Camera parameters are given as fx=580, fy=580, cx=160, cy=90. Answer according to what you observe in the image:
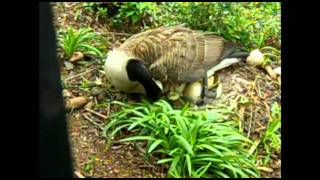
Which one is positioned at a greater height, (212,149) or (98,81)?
(98,81)

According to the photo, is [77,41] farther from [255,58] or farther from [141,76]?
[255,58]

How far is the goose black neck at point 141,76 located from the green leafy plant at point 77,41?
0.46 m

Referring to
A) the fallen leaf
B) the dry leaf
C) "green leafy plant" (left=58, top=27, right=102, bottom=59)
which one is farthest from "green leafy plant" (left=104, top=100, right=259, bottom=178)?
"green leafy plant" (left=58, top=27, right=102, bottom=59)

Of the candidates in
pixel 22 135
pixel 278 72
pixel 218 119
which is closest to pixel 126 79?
pixel 218 119

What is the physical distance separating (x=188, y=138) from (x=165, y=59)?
2.67 ft

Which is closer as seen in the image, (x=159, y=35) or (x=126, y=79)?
(x=126, y=79)

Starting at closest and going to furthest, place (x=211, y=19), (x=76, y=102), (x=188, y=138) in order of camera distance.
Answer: (x=188, y=138) < (x=76, y=102) < (x=211, y=19)

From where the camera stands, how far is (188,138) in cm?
327

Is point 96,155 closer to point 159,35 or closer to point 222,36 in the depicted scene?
point 159,35

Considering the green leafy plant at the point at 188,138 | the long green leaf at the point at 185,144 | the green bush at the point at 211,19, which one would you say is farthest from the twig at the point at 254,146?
the green bush at the point at 211,19

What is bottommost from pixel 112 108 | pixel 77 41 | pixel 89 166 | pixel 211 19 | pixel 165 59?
pixel 89 166

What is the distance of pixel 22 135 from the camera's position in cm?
149

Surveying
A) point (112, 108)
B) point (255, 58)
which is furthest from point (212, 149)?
point (255, 58)

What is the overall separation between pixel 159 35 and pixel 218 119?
799 mm
